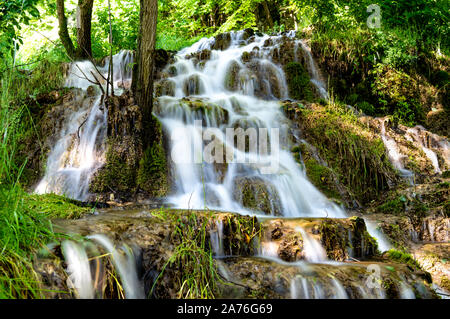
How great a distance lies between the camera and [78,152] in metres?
5.18

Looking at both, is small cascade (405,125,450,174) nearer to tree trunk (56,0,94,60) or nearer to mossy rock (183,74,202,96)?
mossy rock (183,74,202,96)

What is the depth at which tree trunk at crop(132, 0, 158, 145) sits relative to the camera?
489 cm

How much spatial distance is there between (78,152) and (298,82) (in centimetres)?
496

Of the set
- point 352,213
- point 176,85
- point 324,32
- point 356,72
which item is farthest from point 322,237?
point 324,32

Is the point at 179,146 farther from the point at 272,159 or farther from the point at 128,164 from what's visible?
the point at 272,159

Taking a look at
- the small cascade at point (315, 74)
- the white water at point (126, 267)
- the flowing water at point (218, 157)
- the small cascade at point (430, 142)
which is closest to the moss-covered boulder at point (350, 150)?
the flowing water at point (218, 157)

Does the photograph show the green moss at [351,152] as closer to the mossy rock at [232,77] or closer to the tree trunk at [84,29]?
the mossy rock at [232,77]

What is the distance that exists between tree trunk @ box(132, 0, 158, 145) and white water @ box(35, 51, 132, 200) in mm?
639

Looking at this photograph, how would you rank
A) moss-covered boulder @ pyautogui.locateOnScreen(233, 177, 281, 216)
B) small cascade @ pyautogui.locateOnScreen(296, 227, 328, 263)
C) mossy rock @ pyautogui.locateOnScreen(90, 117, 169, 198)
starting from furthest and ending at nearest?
mossy rock @ pyautogui.locateOnScreen(90, 117, 169, 198)
moss-covered boulder @ pyautogui.locateOnScreen(233, 177, 281, 216)
small cascade @ pyautogui.locateOnScreen(296, 227, 328, 263)

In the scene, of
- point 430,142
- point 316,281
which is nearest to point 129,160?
point 316,281

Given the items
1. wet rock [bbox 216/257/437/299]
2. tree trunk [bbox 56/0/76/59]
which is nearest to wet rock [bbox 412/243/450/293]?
wet rock [bbox 216/257/437/299]

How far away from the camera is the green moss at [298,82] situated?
7594mm

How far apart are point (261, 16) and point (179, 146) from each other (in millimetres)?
12098
